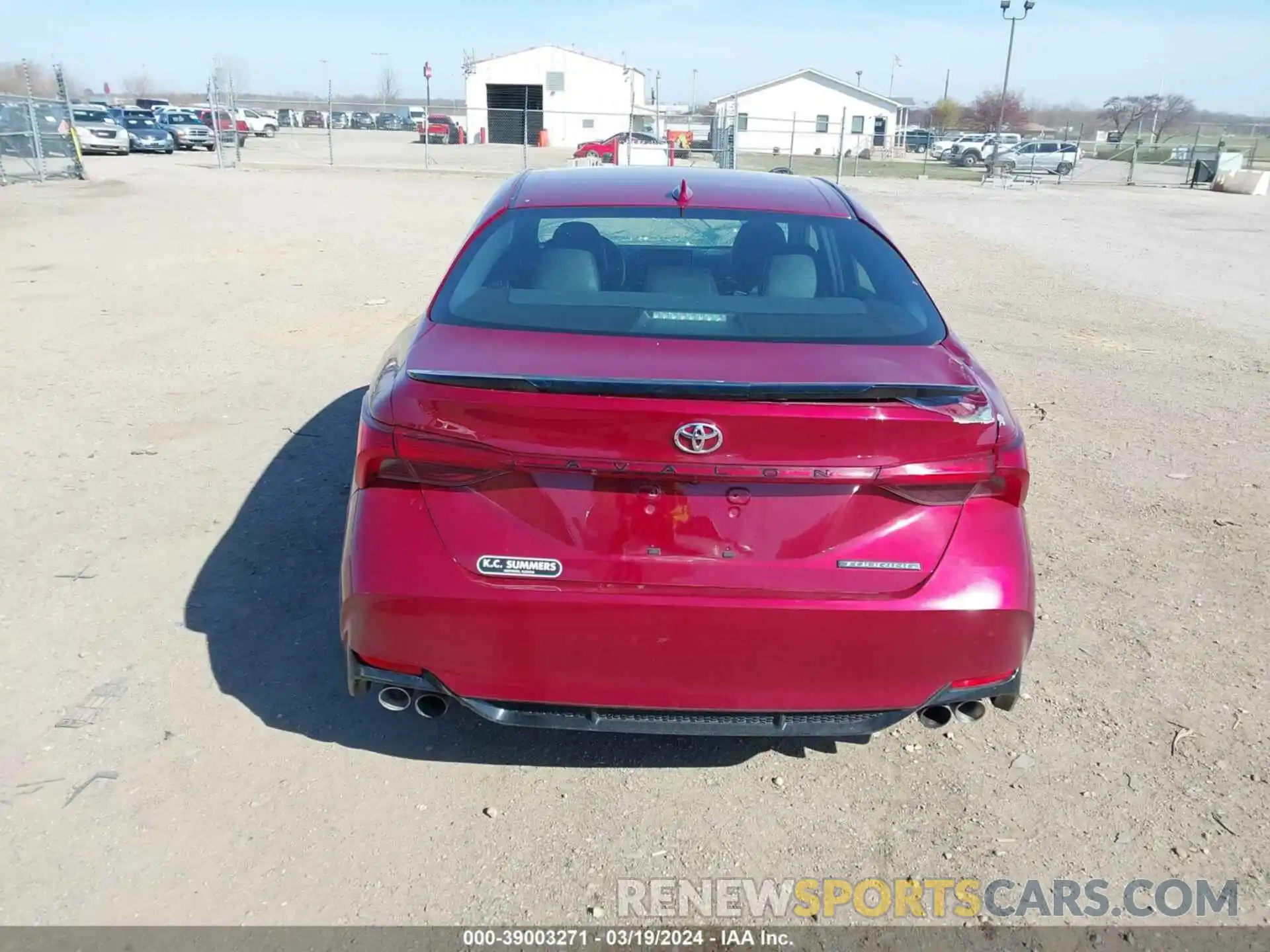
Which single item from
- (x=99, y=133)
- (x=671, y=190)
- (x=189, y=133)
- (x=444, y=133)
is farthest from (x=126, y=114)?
(x=671, y=190)

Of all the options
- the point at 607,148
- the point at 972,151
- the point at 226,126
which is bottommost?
the point at 972,151

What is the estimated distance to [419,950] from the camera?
2.37m

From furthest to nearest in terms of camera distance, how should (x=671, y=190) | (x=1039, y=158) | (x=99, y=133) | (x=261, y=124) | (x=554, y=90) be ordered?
(x=554, y=90)
(x=261, y=124)
(x=1039, y=158)
(x=99, y=133)
(x=671, y=190)

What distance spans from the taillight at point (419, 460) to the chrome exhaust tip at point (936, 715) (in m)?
1.33

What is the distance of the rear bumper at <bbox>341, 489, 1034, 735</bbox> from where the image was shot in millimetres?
2475

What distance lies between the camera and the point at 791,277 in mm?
3354

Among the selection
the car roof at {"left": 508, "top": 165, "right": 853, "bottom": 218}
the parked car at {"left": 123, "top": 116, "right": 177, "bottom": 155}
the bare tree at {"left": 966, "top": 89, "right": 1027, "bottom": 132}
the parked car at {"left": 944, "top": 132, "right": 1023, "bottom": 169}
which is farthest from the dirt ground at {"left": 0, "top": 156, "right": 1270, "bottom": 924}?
the bare tree at {"left": 966, "top": 89, "right": 1027, "bottom": 132}

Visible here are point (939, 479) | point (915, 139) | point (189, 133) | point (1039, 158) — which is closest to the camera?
point (939, 479)

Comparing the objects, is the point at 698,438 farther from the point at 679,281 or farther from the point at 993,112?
the point at 993,112

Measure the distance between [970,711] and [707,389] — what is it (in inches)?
47.5

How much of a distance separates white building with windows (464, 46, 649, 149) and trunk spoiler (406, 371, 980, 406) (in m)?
64.5

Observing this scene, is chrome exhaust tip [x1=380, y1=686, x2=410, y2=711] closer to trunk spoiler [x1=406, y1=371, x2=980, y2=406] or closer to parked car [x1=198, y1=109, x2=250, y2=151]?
trunk spoiler [x1=406, y1=371, x2=980, y2=406]

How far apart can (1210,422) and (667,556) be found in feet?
18.3

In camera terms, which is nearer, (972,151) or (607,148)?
(607,148)
